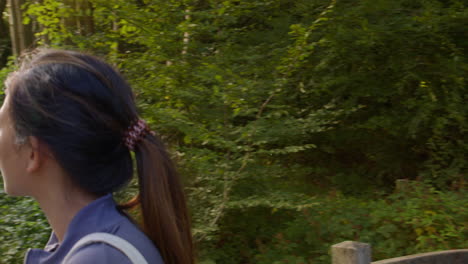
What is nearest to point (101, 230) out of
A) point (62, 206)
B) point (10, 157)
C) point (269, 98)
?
point (62, 206)

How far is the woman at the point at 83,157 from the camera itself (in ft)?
3.74

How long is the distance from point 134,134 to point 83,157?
133 mm

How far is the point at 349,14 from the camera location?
598cm

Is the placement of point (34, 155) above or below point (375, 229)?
above

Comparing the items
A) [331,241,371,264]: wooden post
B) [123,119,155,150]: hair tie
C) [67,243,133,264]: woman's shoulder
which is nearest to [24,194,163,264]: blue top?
[67,243,133,264]: woman's shoulder

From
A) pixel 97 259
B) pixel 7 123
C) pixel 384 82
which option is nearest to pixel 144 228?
pixel 97 259

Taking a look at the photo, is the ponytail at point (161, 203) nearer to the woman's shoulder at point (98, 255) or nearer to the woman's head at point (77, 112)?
the woman's head at point (77, 112)

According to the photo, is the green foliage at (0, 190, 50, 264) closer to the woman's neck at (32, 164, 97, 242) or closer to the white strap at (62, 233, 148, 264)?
the woman's neck at (32, 164, 97, 242)

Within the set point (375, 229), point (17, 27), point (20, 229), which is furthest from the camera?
point (17, 27)

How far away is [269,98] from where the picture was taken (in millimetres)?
4898

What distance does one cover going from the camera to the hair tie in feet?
4.04

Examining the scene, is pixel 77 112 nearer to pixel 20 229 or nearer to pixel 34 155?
pixel 34 155

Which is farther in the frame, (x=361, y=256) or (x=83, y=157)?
(x=361, y=256)

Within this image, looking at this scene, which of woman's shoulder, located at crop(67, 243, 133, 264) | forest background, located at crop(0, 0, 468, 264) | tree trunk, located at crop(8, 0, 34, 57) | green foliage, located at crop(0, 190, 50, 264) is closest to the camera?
woman's shoulder, located at crop(67, 243, 133, 264)
